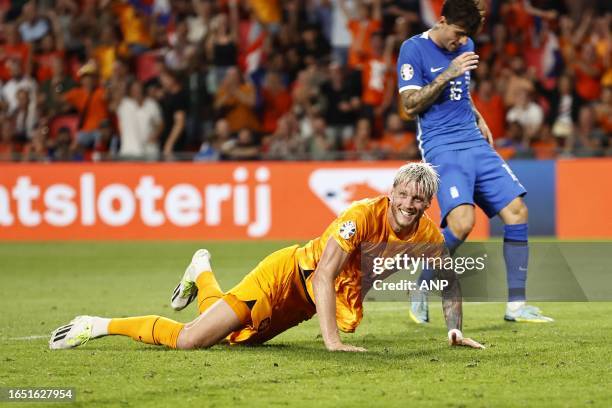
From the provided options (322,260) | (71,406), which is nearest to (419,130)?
(322,260)

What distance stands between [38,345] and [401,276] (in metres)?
2.33

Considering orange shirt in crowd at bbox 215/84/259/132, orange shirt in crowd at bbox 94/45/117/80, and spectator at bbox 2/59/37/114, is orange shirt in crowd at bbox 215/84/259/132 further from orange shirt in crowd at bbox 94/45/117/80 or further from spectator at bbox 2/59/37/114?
spectator at bbox 2/59/37/114

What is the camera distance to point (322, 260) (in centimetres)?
656

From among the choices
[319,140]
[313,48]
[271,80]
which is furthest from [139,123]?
[313,48]

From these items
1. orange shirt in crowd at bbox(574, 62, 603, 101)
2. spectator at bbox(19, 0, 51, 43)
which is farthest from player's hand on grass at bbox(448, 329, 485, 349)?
spectator at bbox(19, 0, 51, 43)

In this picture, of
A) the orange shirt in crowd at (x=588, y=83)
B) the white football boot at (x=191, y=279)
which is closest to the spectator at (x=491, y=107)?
the orange shirt in crowd at (x=588, y=83)

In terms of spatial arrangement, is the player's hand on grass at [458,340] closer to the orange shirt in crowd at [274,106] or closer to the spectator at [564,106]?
the spectator at [564,106]

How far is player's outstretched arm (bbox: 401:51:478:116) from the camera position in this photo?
7969mm

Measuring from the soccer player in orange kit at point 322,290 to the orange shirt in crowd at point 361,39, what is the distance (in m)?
11.4

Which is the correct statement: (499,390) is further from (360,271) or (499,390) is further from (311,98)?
(311,98)

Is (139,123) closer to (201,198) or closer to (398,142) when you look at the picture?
(201,198)

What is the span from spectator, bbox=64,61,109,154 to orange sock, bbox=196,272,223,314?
9.93 meters

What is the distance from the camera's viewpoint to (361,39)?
18.4m

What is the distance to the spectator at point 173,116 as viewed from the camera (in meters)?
17.4
